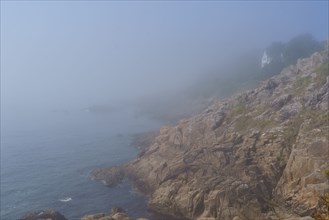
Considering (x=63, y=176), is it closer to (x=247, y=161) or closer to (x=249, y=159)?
(x=247, y=161)

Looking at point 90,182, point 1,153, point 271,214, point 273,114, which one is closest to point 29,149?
point 1,153

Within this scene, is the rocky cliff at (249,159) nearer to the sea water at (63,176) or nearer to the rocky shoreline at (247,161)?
the rocky shoreline at (247,161)

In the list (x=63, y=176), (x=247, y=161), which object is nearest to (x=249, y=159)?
(x=247, y=161)

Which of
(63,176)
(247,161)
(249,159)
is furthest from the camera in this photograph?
(63,176)

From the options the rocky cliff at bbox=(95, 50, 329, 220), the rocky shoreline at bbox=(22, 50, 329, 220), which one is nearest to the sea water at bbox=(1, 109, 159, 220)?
the rocky shoreline at bbox=(22, 50, 329, 220)

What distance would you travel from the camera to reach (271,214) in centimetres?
7775

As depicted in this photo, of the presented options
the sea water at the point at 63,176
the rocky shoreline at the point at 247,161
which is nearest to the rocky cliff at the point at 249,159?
the rocky shoreline at the point at 247,161

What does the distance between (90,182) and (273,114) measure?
54.3 m

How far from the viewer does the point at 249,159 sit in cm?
9631

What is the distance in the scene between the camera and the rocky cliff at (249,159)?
265 feet

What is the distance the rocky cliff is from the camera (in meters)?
80.8

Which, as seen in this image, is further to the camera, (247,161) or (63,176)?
(63,176)

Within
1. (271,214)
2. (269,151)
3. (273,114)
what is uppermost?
(273,114)

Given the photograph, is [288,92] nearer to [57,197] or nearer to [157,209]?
[157,209]
